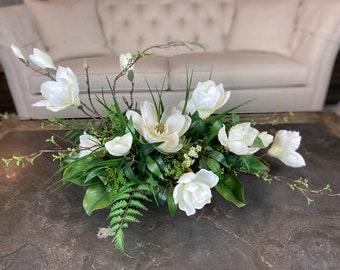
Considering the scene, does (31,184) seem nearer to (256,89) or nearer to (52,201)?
(52,201)

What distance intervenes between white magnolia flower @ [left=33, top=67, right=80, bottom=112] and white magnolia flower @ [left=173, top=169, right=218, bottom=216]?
0.35m

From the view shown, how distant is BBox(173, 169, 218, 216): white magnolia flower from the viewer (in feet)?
2.18

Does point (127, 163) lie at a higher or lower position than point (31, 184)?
higher

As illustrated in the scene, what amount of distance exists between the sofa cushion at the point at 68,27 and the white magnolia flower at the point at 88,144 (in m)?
1.47

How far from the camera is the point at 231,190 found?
0.79 m

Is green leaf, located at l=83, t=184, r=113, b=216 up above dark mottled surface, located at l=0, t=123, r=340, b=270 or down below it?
above

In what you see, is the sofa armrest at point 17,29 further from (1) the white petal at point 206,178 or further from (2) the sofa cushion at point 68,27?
(1) the white petal at point 206,178

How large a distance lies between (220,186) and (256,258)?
0.21 m

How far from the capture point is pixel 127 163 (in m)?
0.74

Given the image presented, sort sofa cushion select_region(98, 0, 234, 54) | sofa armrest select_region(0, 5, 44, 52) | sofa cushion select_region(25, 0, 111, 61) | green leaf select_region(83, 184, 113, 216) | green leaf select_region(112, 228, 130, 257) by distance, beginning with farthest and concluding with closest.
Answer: sofa cushion select_region(98, 0, 234, 54) → sofa cushion select_region(25, 0, 111, 61) → sofa armrest select_region(0, 5, 44, 52) → green leaf select_region(83, 184, 113, 216) → green leaf select_region(112, 228, 130, 257)

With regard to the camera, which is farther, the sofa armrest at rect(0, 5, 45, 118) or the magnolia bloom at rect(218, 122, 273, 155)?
the sofa armrest at rect(0, 5, 45, 118)

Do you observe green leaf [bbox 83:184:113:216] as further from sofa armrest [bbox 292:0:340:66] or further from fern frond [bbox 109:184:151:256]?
sofa armrest [bbox 292:0:340:66]

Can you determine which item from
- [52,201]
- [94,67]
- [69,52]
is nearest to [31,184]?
[52,201]

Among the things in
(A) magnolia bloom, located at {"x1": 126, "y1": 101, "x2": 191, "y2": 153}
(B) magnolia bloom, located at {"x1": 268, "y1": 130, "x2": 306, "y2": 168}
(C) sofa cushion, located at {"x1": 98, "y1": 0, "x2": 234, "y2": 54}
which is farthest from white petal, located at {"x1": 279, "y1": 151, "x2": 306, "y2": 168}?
(C) sofa cushion, located at {"x1": 98, "y1": 0, "x2": 234, "y2": 54}
